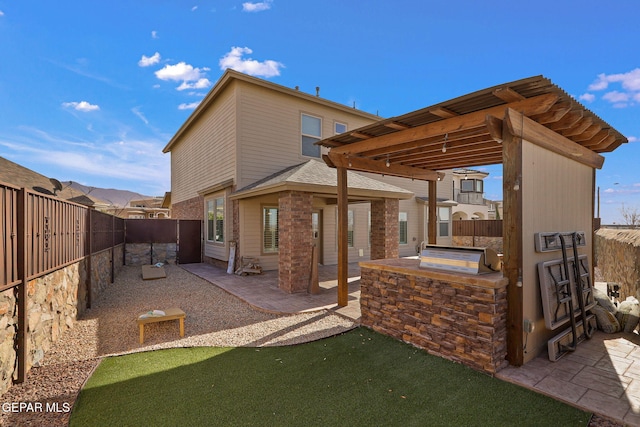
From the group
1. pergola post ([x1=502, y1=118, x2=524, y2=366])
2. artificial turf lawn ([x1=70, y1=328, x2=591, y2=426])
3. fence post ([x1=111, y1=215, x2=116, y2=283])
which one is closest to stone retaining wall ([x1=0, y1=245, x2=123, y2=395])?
artificial turf lawn ([x1=70, y1=328, x2=591, y2=426])

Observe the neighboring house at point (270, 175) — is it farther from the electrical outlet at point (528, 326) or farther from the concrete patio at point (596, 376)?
the electrical outlet at point (528, 326)

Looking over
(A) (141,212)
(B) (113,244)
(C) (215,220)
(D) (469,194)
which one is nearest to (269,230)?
(C) (215,220)

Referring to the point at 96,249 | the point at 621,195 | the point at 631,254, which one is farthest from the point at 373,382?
the point at 621,195

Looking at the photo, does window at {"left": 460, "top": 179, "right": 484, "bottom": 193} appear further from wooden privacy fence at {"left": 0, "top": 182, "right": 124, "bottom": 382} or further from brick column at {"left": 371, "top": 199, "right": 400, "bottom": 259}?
wooden privacy fence at {"left": 0, "top": 182, "right": 124, "bottom": 382}

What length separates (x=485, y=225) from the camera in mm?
15648

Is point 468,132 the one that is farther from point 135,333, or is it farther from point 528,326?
point 135,333

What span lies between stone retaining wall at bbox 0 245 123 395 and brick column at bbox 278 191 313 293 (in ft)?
13.9

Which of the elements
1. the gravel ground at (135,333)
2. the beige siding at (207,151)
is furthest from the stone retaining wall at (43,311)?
the beige siding at (207,151)

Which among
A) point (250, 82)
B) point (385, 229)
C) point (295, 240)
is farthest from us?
point (250, 82)

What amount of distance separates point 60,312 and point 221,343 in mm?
2697

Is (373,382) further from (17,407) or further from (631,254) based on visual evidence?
(631,254)

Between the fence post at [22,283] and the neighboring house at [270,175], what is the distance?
4.65 metres

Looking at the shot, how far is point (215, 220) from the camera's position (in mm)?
12023

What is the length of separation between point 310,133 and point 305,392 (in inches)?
394
